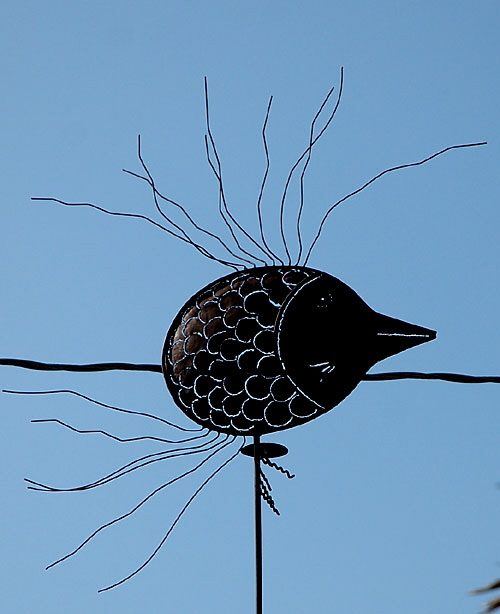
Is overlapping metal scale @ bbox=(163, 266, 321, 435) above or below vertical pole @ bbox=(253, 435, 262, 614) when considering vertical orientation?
above

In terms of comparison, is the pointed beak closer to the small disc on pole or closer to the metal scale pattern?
the metal scale pattern

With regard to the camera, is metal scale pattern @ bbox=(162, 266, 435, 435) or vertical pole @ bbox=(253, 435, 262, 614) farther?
metal scale pattern @ bbox=(162, 266, 435, 435)

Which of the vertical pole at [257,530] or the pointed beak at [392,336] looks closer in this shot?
the vertical pole at [257,530]

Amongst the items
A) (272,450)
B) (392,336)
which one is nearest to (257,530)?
(272,450)

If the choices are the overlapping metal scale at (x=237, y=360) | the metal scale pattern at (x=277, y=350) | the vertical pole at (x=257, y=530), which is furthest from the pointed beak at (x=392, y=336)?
the vertical pole at (x=257, y=530)

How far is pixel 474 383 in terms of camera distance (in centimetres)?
222

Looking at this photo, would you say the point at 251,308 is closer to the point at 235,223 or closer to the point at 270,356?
the point at 270,356

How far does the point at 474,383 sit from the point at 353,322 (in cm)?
35

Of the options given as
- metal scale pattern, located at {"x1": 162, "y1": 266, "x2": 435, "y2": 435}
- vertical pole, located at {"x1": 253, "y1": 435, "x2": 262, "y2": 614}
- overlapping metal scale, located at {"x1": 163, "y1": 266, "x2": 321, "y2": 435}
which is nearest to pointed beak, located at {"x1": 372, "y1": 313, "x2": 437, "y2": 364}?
metal scale pattern, located at {"x1": 162, "y1": 266, "x2": 435, "y2": 435}

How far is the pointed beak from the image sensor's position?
2.09 meters

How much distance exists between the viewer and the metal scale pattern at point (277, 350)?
2012 millimetres

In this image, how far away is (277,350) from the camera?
198 centimetres

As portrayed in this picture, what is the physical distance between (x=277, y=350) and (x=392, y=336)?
27 cm

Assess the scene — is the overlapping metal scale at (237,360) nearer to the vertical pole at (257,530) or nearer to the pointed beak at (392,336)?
the vertical pole at (257,530)
